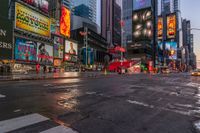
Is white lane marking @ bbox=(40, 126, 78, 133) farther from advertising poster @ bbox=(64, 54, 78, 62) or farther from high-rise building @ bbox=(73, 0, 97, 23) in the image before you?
high-rise building @ bbox=(73, 0, 97, 23)

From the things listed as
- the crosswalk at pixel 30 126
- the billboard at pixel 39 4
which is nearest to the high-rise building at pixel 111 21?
the billboard at pixel 39 4

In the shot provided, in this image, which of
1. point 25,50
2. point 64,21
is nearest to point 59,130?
point 25,50

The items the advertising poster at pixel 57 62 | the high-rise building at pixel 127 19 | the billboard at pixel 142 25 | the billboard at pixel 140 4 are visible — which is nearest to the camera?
the advertising poster at pixel 57 62

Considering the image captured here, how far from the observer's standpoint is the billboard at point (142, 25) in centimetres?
12175

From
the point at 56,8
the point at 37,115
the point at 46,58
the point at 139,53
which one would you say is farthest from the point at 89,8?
the point at 37,115

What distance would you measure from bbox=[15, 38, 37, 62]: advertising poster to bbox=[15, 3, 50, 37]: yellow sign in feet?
13.2

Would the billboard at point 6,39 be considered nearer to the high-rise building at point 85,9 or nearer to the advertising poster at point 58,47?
the advertising poster at point 58,47

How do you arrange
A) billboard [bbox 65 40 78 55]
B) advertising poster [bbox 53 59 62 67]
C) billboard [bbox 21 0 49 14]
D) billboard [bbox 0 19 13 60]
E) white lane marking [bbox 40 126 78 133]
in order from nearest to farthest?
white lane marking [bbox 40 126 78 133] → billboard [bbox 0 19 13 60] → billboard [bbox 21 0 49 14] → advertising poster [bbox 53 59 62 67] → billboard [bbox 65 40 78 55]

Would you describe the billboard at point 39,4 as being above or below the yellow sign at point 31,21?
above

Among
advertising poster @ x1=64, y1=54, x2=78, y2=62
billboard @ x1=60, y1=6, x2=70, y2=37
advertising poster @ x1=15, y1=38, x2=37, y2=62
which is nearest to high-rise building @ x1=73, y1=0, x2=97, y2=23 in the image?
advertising poster @ x1=64, y1=54, x2=78, y2=62

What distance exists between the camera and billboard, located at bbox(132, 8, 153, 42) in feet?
399

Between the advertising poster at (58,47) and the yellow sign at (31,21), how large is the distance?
334 inches

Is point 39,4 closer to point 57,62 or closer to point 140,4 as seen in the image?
point 57,62

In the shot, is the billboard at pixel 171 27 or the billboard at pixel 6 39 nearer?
the billboard at pixel 6 39
